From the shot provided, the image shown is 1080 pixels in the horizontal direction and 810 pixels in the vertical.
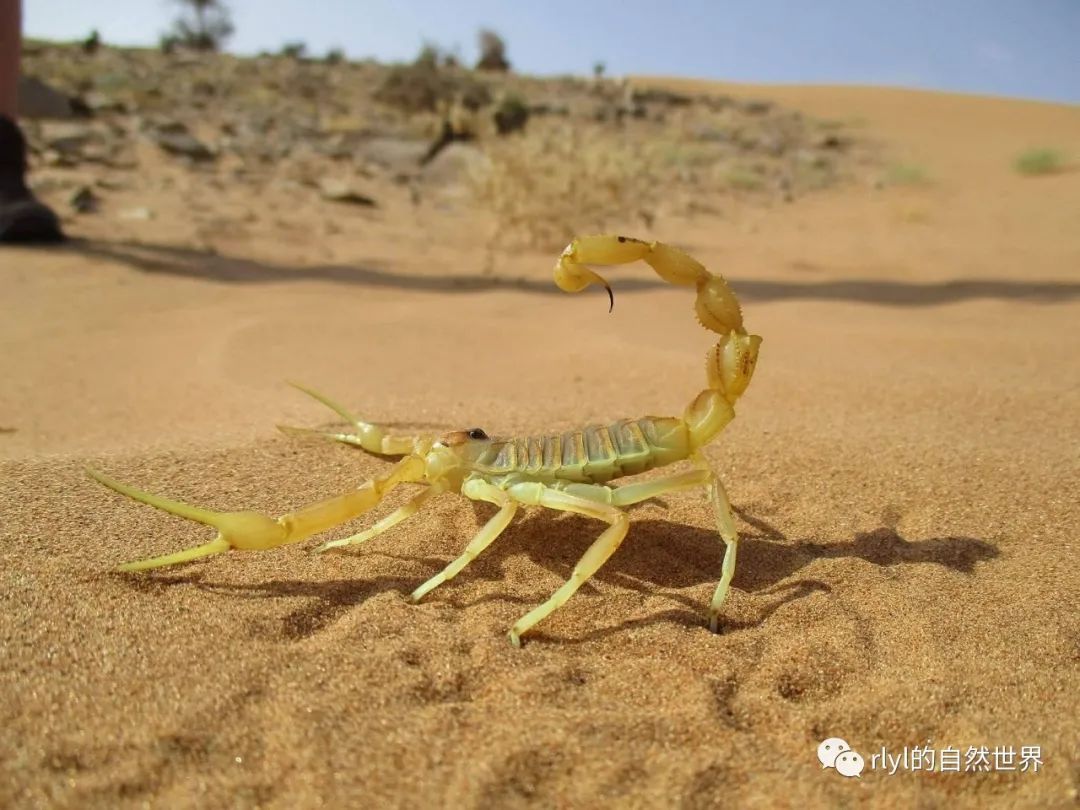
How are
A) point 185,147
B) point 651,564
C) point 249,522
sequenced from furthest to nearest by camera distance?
1. point 185,147
2. point 651,564
3. point 249,522

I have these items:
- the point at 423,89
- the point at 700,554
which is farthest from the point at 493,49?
the point at 700,554

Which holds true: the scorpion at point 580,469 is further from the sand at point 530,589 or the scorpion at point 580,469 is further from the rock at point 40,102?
the rock at point 40,102

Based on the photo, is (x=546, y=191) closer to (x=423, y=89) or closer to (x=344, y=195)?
(x=344, y=195)

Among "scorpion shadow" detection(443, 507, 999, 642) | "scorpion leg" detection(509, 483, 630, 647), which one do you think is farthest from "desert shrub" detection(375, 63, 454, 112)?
"scorpion leg" detection(509, 483, 630, 647)

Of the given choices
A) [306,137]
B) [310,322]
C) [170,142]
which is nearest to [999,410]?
[310,322]

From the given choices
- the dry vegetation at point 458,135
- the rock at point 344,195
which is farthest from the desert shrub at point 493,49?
the rock at point 344,195

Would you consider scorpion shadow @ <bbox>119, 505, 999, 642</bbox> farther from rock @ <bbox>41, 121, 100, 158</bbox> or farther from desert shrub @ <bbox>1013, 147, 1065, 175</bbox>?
desert shrub @ <bbox>1013, 147, 1065, 175</bbox>
